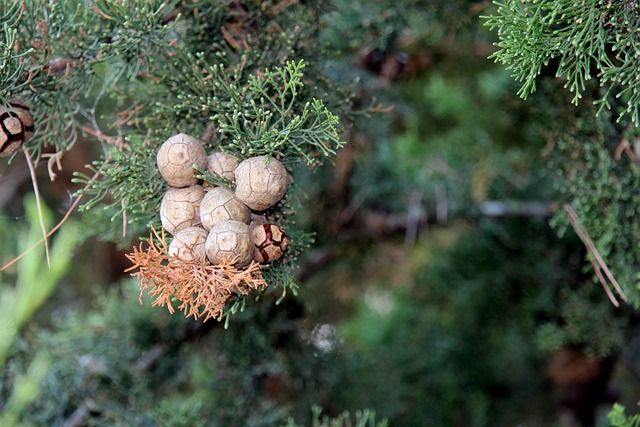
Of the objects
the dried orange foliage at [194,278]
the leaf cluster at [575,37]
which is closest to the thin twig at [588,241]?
the leaf cluster at [575,37]

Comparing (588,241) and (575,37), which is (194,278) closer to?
(575,37)

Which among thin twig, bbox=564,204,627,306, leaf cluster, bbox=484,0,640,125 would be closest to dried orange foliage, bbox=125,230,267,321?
leaf cluster, bbox=484,0,640,125

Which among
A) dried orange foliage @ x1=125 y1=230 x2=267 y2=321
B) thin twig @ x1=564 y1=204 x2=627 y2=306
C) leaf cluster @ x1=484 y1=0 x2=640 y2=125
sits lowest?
thin twig @ x1=564 y1=204 x2=627 y2=306

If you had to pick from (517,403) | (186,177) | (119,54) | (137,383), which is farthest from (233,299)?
(517,403)

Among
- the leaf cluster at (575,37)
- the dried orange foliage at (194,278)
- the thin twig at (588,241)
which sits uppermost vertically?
the leaf cluster at (575,37)

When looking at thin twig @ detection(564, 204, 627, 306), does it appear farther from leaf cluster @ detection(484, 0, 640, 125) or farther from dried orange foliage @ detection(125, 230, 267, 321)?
dried orange foliage @ detection(125, 230, 267, 321)

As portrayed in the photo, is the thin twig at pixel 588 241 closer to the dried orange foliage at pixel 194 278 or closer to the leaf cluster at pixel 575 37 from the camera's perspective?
the leaf cluster at pixel 575 37

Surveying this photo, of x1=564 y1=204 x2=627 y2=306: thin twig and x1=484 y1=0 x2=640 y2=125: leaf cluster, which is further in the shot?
x1=564 y1=204 x2=627 y2=306: thin twig

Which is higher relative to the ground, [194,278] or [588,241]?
[194,278]

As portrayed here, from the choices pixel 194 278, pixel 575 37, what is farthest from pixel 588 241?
pixel 194 278

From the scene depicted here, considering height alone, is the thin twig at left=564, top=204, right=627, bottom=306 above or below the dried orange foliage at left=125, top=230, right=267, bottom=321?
below

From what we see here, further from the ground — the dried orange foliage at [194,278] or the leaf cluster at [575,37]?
the leaf cluster at [575,37]
